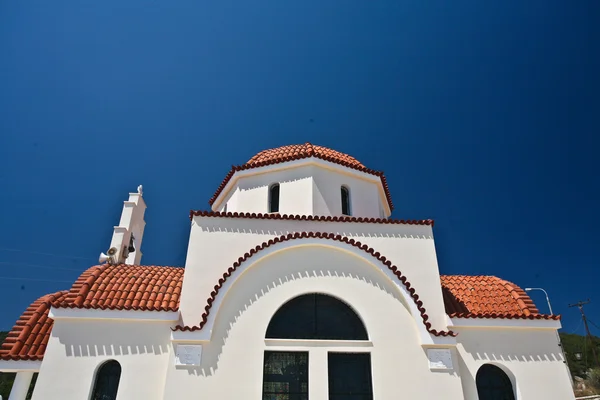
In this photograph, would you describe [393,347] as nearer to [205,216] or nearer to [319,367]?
[319,367]

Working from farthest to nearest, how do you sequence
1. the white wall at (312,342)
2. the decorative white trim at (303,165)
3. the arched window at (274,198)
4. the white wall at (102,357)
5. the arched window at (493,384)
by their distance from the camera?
the decorative white trim at (303,165)
the arched window at (274,198)
the arched window at (493,384)
the white wall at (102,357)
the white wall at (312,342)


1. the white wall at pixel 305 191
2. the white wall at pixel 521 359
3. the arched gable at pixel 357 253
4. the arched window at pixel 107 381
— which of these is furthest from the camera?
the white wall at pixel 305 191

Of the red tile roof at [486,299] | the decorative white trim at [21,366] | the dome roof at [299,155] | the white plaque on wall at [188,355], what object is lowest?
the decorative white trim at [21,366]

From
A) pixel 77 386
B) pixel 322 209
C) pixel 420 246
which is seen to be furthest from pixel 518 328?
pixel 77 386

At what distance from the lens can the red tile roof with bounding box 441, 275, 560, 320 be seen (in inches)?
378

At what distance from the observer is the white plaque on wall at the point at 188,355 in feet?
27.3

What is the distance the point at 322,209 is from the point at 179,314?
5.39 m

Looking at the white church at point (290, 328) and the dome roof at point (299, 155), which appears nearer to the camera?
the white church at point (290, 328)

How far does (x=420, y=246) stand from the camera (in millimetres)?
10359

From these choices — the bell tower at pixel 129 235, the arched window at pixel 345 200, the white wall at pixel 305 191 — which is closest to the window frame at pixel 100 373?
the bell tower at pixel 129 235

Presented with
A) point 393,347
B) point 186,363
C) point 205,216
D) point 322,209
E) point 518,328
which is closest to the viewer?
point 186,363

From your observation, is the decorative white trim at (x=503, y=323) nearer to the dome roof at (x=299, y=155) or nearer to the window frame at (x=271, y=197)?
the dome roof at (x=299, y=155)

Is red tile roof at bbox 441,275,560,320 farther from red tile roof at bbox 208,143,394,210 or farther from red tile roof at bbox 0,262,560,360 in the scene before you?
red tile roof at bbox 208,143,394,210

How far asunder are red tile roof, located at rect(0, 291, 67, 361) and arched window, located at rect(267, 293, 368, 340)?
5.68m
